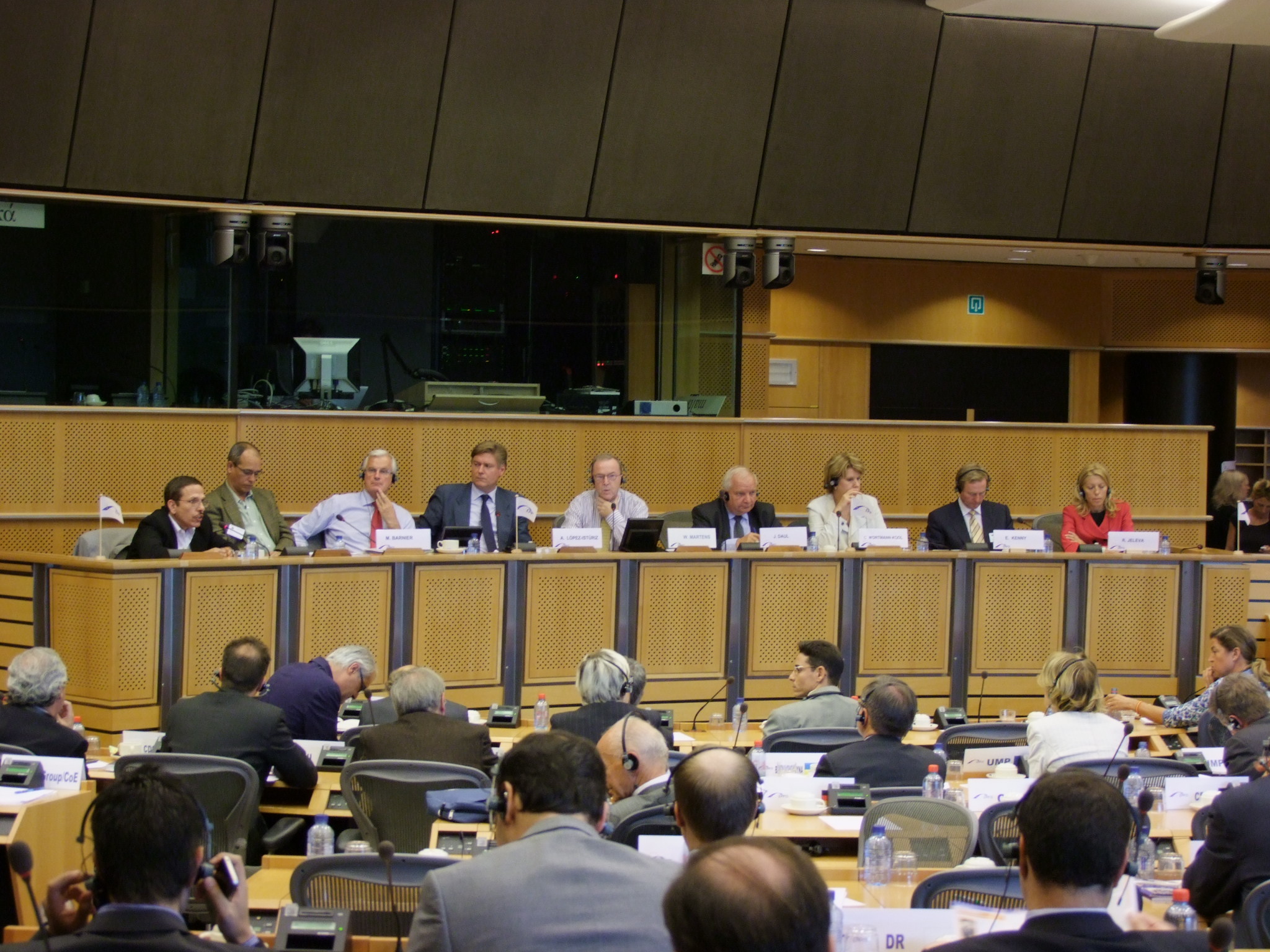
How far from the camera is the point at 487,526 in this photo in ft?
27.3

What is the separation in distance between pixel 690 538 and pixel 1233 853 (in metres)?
4.72

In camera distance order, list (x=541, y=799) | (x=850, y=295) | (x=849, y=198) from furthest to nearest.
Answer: (x=850, y=295)
(x=849, y=198)
(x=541, y=799)

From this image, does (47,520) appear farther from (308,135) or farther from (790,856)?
(790,856)

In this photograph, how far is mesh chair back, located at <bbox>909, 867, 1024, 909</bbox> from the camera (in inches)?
137

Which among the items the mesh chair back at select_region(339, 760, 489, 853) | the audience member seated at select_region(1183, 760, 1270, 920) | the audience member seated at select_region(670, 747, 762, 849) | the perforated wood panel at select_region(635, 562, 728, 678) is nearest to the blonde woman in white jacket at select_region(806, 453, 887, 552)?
the perforated wood panel at select_region(635, 562, 728, 678)

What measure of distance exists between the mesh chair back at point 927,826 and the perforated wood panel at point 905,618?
13.8 ft

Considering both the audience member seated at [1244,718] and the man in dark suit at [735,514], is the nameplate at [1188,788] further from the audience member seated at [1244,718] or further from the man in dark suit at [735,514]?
A: the man in dark suit at [735,514]

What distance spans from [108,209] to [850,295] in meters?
5.74

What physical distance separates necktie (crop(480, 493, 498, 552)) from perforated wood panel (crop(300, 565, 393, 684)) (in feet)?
2.68

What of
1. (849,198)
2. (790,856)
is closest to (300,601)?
(849,198)

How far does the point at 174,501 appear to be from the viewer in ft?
23.6

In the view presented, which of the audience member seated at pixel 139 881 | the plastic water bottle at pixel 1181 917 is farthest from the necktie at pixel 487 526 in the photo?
the audience member seated at pixel 139 881

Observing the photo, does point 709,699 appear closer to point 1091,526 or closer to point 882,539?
point 882,539

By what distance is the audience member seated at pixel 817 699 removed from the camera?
19.5ft
